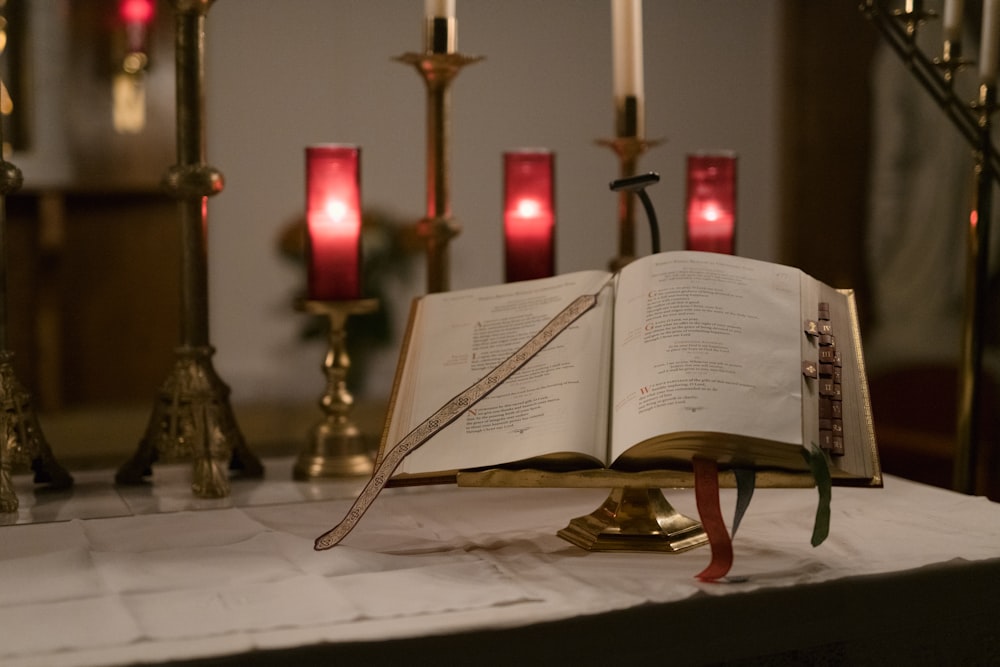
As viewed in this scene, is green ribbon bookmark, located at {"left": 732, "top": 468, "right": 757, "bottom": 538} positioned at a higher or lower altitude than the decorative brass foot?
higher

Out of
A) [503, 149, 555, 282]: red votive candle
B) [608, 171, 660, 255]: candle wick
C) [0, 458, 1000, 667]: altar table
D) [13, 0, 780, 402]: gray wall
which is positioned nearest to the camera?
[0, 458, 1000, 667]: altar table

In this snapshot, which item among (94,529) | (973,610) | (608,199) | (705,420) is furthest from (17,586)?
(608,199)

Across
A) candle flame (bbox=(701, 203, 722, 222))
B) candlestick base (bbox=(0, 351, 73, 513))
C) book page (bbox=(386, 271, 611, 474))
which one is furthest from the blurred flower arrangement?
book page (bbox=(386, 271, 611, 474))

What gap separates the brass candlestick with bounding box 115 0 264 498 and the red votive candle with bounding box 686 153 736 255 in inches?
21.4

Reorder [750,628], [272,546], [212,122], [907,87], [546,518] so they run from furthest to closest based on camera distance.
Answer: [212,122] < [907,87] < [546,518] < [272,546] < [750,628]

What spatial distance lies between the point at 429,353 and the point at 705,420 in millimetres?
285

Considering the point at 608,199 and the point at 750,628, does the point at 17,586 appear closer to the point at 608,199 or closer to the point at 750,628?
the point at 750,628

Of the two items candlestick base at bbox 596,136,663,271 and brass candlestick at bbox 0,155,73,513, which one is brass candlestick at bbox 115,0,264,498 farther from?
candlestick base at bbox 596,136,663,271

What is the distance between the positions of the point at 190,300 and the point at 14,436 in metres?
0.22

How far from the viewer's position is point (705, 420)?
75 cm

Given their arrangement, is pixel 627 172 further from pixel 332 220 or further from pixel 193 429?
pixel 193 429

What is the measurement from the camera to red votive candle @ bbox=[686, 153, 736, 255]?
129 centimetres

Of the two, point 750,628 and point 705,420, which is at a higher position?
point 705,420

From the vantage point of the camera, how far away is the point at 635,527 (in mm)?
875
